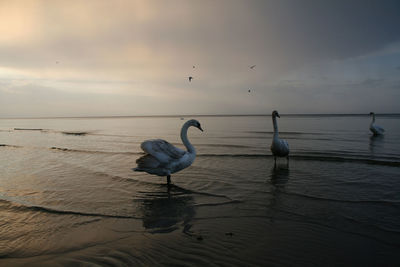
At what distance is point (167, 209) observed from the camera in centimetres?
549

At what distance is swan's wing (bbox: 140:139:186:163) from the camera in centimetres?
675

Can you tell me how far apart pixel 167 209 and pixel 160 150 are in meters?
1.89

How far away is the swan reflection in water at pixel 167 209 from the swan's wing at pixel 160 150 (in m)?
0.95

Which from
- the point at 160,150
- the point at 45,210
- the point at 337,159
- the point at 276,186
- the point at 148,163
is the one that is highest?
the point at 160,150

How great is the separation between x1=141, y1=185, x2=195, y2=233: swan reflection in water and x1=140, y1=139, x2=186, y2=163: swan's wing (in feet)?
3.12

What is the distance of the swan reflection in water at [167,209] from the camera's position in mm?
4652

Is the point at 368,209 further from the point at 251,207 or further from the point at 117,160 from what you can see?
the point at 117,160

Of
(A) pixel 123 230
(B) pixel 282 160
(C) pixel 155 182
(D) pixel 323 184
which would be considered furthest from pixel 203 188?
(B) pixel 282 160

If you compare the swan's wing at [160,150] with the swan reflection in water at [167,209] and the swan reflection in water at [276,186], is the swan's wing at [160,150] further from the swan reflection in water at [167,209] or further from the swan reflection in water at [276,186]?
the swan reflection in water at [276,186]

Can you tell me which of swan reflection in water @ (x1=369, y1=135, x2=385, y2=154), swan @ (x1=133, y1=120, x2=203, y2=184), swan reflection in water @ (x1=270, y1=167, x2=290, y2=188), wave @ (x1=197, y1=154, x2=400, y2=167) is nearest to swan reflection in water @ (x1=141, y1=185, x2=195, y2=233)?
swan @ (x1=133, y1=120, x2=203, y2=184)

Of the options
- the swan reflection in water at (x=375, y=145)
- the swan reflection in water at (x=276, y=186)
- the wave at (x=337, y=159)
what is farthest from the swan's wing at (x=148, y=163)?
the swan reflection in water at (x=375, y=145)

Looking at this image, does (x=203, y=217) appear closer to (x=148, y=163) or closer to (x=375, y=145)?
(x=148, y=163)

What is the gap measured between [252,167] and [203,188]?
3.75 meters

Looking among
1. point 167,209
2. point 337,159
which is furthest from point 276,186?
point 337,159
